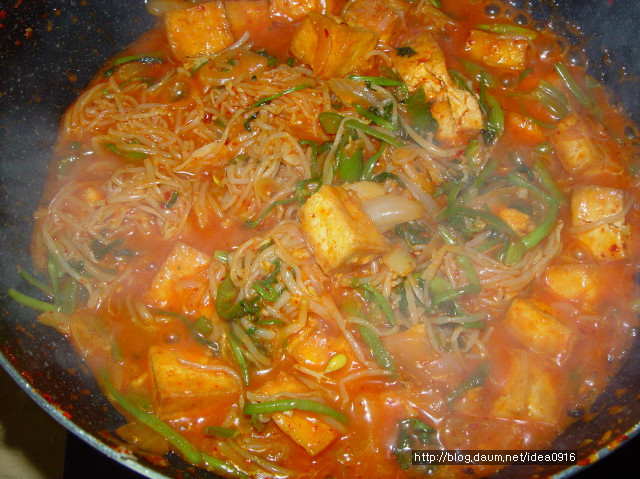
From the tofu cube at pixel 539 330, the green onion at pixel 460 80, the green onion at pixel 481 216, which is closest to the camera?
the tofu cube at pixel 539 330

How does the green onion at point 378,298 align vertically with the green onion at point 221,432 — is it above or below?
above

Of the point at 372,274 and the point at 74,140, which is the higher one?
the point at 74,140

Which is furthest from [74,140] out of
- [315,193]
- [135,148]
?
[315,193]

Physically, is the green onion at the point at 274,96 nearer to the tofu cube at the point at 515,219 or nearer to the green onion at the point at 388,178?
the green onion at the point at 388,178

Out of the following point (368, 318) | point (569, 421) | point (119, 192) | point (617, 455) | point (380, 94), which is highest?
point (380, 94)

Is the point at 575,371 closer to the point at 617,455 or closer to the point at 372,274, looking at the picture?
the point at 617,455

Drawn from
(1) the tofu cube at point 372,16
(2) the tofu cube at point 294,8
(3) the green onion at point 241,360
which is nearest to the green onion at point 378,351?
(3) the green onion at point 241,360

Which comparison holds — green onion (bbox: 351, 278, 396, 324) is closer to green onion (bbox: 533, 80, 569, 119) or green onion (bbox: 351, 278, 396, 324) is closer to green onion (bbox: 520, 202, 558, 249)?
green onion (bbox: 520, 202, 558, 249)
